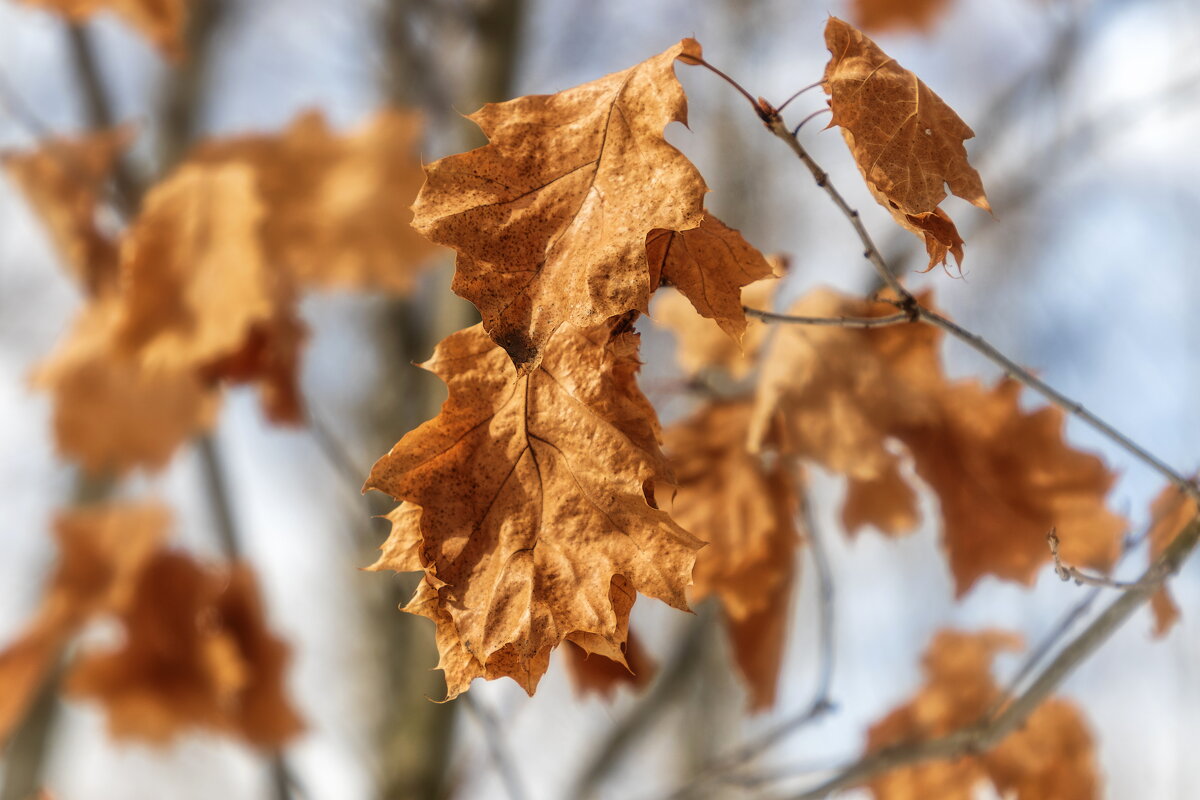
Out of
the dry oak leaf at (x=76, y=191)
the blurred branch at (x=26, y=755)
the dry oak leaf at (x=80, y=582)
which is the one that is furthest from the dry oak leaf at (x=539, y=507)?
the blurred branch at (x=26, y=755)

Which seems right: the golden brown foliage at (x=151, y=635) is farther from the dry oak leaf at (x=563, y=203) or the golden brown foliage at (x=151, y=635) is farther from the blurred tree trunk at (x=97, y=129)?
the dry oak leaf at (x=563, y=203)

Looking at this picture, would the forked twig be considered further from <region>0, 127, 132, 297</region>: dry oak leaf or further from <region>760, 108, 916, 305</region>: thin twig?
<region>0, 127, 132, 297</region>: dry oak leaf

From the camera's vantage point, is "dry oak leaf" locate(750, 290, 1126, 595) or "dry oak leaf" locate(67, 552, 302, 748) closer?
"dry oak leaf" locate(750, 290, 1126, 595)

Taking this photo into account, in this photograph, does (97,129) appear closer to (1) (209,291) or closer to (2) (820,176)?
(1) (209,291)

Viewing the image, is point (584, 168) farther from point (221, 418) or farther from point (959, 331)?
point (221, 418)

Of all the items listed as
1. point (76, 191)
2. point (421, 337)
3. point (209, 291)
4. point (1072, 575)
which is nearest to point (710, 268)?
point (1072, 575)

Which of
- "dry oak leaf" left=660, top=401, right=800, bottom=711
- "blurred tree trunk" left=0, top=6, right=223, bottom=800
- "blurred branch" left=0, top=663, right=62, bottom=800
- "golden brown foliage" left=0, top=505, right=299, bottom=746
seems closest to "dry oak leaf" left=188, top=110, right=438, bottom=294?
"blurred tree trunk" left=0, top=6, right=223, bottom=800
